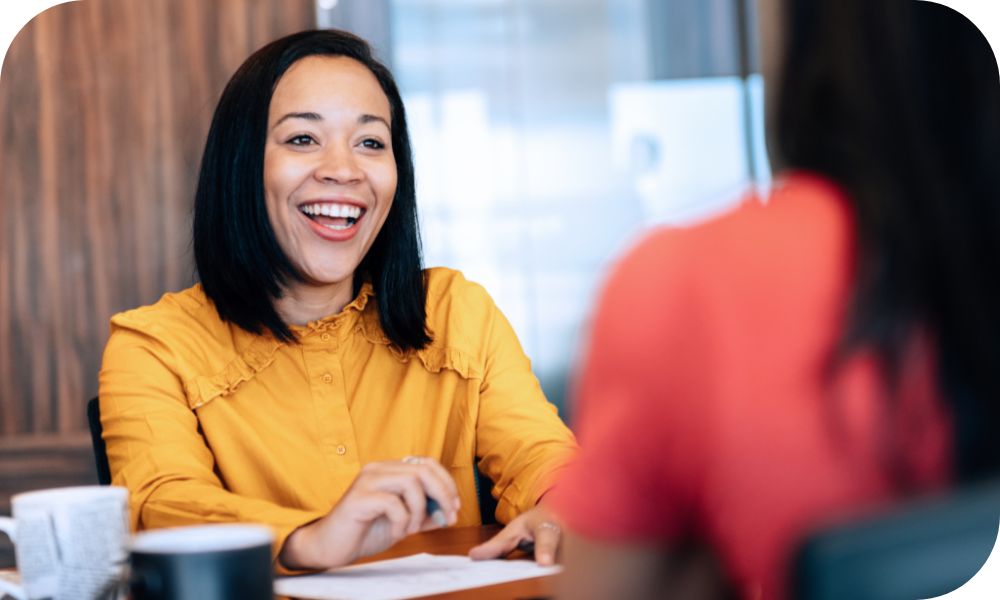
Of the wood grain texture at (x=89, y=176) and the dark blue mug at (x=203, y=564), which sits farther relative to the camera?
the wood grain texture at (x=89, y=176)

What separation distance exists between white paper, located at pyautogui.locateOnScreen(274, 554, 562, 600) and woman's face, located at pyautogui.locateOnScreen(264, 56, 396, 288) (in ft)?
2.17

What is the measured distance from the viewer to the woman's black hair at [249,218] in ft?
5.67

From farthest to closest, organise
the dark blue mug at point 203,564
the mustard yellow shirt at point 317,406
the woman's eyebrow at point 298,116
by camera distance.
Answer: the woman's eyebrow at point 298,116, the mustard yellow shirt at point 317,406, the dark blue mug at point 203,564

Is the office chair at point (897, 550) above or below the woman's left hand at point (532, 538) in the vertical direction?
above

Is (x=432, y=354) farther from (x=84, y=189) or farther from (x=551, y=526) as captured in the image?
(x=84, y=189)

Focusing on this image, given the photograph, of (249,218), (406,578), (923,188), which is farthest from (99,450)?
(923,188)

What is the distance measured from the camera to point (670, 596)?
0.59 m

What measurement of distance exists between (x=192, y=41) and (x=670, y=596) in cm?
251

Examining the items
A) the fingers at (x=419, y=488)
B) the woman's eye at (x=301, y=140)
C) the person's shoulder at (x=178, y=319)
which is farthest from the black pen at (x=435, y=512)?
the woman's eye at (x=301, y=140)

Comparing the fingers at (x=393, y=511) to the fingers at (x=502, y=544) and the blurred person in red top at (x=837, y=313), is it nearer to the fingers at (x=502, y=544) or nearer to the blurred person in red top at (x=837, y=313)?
the fingers at (x=502, y=544)

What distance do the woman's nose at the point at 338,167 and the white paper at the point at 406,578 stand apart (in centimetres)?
70

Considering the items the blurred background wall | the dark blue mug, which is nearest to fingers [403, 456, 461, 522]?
the dark blue mug

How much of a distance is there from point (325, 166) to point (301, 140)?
63 mm

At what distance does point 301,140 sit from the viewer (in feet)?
5.74
